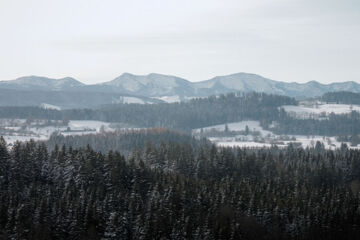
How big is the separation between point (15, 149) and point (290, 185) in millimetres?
70174

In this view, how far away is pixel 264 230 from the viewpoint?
362 ft

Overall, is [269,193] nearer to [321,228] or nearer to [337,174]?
[321,228]

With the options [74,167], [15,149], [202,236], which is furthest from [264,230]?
[15,149]

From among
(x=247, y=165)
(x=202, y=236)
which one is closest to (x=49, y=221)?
(x=202, y=236)

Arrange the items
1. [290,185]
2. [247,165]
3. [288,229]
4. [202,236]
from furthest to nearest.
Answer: [247,165]
[290,185]
[288,229]
[202,236]

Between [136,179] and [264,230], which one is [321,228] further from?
[136,179]

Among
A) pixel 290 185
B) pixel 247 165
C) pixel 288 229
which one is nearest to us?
pixel 288 229

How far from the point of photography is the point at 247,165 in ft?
544

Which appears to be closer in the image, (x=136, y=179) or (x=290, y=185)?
(x=136, y=179)

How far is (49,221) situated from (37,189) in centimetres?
1655

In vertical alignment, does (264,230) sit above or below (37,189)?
below

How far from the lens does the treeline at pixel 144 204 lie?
98062mm

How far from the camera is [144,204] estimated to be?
115 m

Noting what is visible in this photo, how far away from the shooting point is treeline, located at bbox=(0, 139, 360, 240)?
98.1 metres
